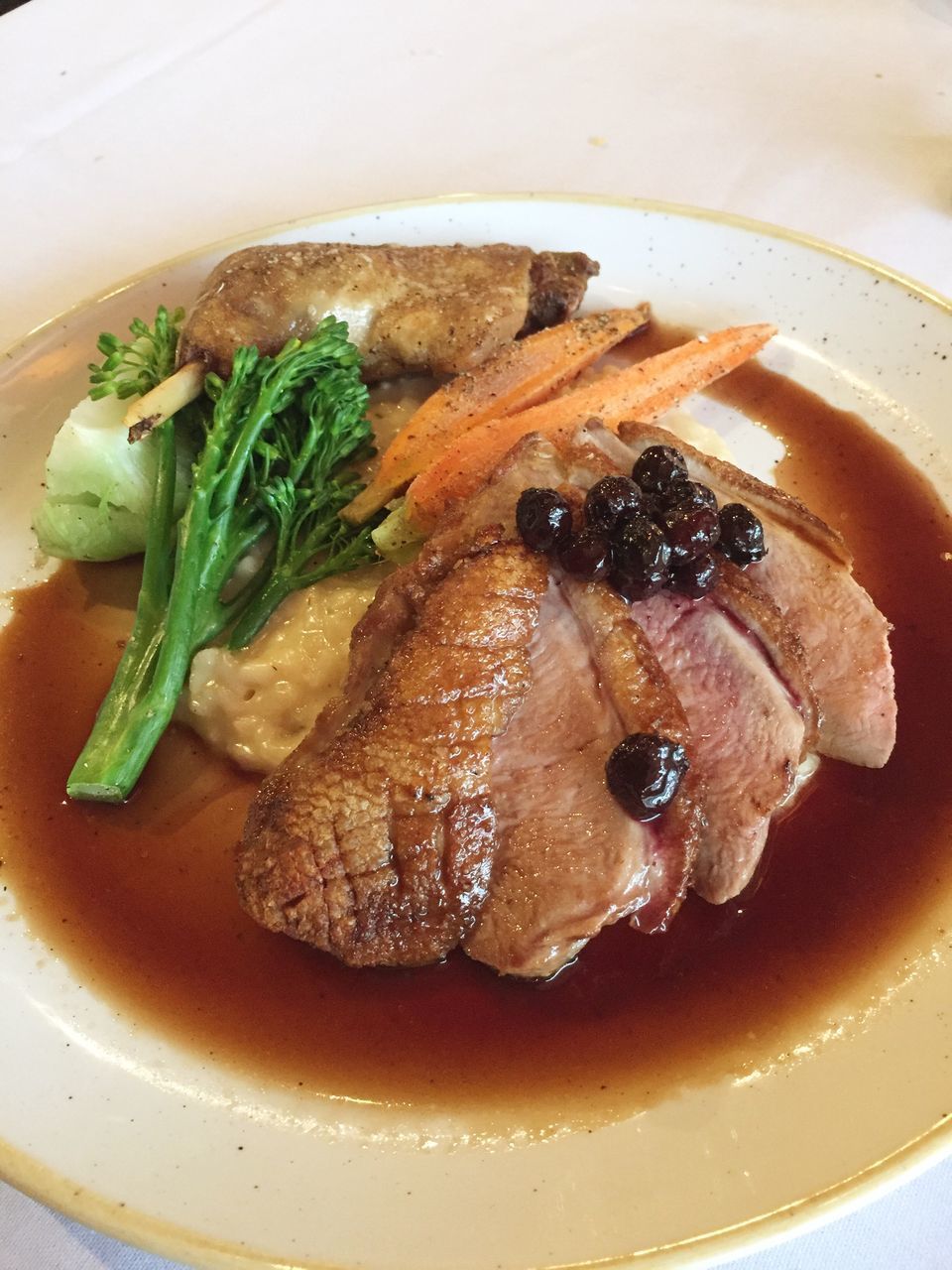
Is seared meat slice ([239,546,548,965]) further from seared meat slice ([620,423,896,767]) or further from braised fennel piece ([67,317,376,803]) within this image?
seared meat slice ([620,423,896,767])

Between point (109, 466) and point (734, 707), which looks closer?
point (734, 707)

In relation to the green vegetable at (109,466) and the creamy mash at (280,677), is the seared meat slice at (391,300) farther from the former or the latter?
the creamy mash at (280,677)

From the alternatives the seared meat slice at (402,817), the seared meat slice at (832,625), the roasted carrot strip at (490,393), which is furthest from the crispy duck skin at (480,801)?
the roasted carrot strip at (490,393)

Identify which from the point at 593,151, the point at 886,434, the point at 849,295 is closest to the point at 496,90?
the point at 593,151

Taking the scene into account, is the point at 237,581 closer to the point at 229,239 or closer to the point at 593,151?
the point at 229,239

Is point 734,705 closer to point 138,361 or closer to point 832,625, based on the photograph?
point 832,625

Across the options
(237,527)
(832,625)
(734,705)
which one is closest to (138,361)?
(237,527)
